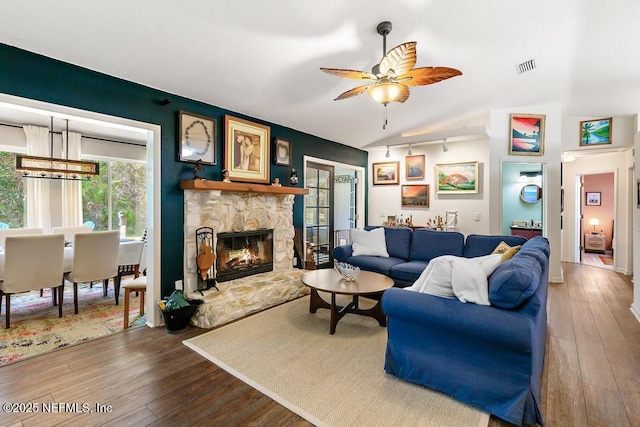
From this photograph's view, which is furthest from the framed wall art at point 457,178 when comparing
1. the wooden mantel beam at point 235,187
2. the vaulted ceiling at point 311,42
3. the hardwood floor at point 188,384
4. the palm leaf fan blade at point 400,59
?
the palm leaf fan blade at point 400,59

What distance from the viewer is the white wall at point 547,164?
5.06m

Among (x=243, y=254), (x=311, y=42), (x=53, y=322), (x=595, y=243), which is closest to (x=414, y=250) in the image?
(x=243, y=254)

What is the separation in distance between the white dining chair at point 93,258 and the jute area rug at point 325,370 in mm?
1782

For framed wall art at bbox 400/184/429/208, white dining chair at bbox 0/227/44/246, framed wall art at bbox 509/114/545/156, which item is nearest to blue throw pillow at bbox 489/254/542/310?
framed wall art at bbox 509/114/545/156

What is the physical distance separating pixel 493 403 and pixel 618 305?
3.43m

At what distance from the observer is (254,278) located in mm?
4109

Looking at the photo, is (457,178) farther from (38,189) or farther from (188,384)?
(38,189)

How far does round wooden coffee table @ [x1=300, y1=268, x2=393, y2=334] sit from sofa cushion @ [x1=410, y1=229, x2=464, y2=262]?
4.15ft

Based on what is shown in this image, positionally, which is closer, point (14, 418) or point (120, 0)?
point (14, 418)

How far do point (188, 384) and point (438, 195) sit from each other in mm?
5312

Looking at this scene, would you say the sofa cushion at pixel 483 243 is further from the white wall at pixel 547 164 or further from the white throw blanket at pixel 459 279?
the white throw blanket at pixel 459 279

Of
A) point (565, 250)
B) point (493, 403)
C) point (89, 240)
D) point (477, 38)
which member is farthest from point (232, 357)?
point (565, 250)

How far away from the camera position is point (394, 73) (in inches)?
96.8

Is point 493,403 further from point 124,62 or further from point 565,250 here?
point 565,250
